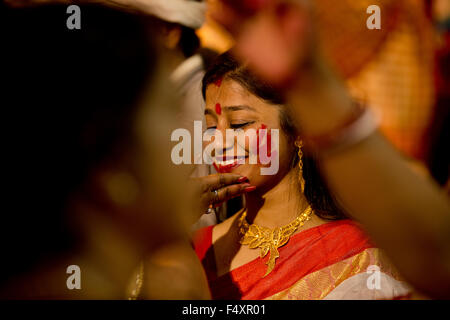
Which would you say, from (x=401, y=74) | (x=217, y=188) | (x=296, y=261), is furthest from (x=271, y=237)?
(x=401, y=74)

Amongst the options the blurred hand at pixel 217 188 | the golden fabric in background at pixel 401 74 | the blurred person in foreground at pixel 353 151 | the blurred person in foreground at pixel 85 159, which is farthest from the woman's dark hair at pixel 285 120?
the golden fabric in background at pixel 401 74

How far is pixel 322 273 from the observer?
1158mm

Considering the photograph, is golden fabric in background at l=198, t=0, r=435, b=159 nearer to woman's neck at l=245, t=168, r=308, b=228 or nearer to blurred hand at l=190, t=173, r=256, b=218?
woman's neck at l=245, t=168, r=308, b=228

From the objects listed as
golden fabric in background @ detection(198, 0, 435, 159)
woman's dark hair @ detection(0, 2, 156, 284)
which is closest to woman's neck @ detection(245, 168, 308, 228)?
woman's dark hair @ detection(0, 2, 156, 284)

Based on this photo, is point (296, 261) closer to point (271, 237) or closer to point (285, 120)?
point (271, 237)

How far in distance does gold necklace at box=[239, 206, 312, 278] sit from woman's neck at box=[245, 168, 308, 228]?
0.06ft

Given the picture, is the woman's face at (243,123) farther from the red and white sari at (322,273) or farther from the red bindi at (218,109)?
the red and white sari at (322,273)

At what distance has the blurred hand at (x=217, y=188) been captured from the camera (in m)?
1.17

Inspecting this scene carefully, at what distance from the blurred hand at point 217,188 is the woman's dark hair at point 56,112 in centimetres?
34

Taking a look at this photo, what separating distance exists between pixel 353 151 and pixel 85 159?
570 mm

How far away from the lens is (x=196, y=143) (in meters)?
1.32
